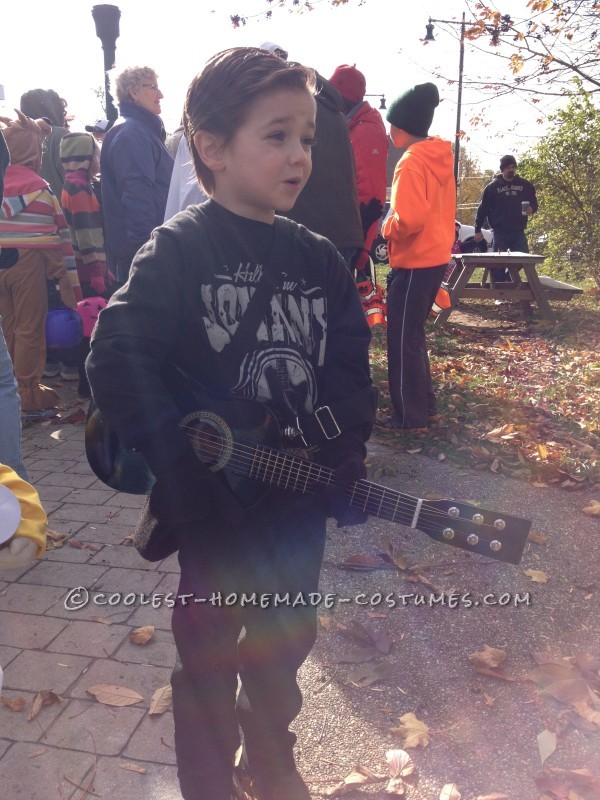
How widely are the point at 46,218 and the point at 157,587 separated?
362cm

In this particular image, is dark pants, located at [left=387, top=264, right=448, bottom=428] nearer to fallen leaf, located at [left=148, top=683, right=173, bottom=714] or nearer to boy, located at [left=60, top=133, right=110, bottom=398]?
boy, located at [left=60, top=133, right=110, bottom=398]

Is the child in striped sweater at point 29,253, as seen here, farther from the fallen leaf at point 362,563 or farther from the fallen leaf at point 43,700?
the fallen leaf at point 43,700

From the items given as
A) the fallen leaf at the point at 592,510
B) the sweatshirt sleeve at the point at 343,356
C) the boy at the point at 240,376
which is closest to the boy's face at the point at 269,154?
the boy at the point at 240,376

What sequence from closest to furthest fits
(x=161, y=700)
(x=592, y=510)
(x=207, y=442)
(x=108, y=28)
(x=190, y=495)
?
1. (x=190, y=495)
2. (x=207, y=442)
3. (x=161, y=700)
4. (x=592, y=510)
5. (x=108, y=28)

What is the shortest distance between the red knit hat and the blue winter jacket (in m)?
1.30

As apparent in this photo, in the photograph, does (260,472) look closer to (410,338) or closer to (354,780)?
(354,780)

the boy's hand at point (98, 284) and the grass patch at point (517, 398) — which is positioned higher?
the boy's hand at point (98, 284)

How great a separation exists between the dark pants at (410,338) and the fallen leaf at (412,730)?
9.54 ft

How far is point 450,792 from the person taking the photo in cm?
211

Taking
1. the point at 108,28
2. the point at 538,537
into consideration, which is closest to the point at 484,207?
the point at 108,28

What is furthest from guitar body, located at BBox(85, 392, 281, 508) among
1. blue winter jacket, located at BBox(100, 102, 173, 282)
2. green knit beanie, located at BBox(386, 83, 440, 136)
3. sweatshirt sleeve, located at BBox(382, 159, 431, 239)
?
green knit beanie, located at BBox(386, 83, 440, 136)

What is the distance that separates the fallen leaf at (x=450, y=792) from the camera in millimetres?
2093

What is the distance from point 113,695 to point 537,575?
77.0 inches

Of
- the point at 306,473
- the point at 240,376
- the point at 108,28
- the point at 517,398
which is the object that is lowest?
the point at 517,398
